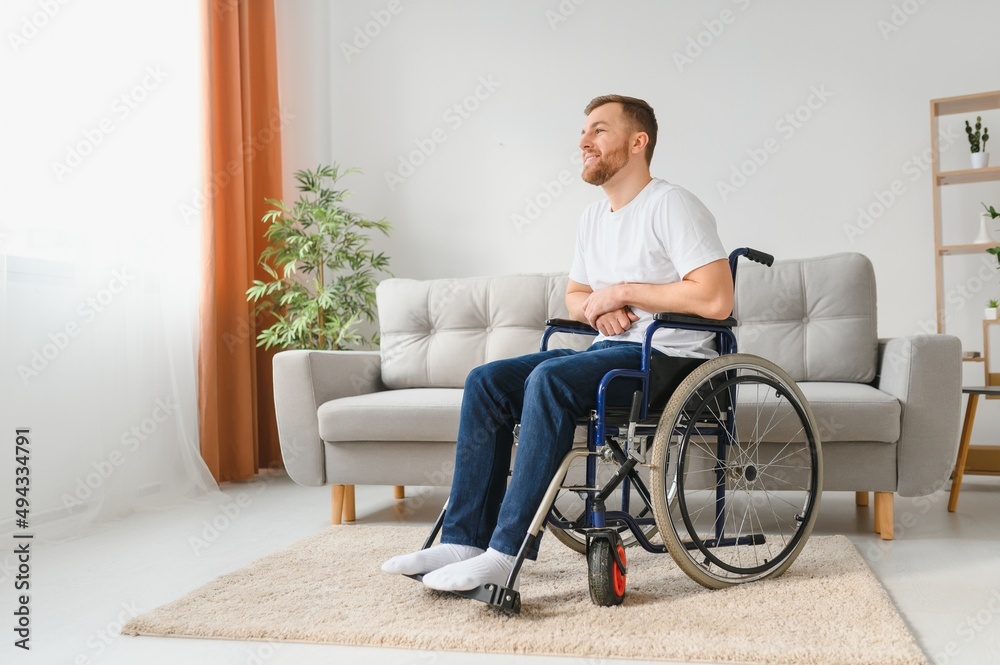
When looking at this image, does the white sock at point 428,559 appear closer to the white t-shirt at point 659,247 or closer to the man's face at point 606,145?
the white t-shirt at point 659,247

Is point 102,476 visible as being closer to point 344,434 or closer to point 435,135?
point 344,434

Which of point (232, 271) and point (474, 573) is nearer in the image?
point (474, 573)

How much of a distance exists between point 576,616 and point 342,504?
120 cm

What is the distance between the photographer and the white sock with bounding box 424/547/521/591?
4.69 feet

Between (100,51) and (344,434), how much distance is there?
1539 millimetres

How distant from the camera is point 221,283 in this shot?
11.0 feet

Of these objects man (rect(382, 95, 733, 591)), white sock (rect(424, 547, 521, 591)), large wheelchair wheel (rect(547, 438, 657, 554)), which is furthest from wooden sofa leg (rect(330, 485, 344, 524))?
white sock (rect(424, 547, 521, 591))

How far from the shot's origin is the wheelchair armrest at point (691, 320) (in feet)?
5.12

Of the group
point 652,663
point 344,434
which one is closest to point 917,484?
point 652,663

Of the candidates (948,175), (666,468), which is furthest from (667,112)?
(666,468)

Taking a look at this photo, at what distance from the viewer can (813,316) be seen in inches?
102

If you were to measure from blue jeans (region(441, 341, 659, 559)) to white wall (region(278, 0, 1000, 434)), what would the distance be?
6.95ft

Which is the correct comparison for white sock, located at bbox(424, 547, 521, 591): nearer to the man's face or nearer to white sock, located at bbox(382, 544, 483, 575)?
white sock, located at bbox(382, 544, 483, 575)

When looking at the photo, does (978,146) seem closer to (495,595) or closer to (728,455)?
(728,455)
